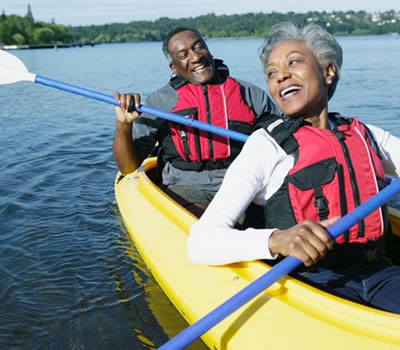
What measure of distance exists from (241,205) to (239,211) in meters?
0.02

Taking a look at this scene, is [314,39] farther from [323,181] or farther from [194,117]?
[194,117]

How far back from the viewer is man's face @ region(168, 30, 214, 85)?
3074 mm

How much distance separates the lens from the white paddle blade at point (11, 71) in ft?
12.7

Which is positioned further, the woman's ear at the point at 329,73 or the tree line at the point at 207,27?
the tree line at the point at 207,27

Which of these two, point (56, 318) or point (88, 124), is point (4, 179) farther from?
point (88, 124)

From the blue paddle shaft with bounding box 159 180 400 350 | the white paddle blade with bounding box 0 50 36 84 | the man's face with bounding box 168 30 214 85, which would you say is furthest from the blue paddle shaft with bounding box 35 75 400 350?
the white paddle blade with bounding box 0 50 36 84

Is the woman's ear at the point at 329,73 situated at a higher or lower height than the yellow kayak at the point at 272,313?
higher

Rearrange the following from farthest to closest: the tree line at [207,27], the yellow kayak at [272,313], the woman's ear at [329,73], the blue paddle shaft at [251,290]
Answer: the tree line at [207,27] → the woman's ear at [329,73] → the yellow kayak at [272,313] → the blue paddle shaft at [251,290]

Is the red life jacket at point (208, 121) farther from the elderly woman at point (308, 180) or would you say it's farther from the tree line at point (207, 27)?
the tree line at point (207, 27)

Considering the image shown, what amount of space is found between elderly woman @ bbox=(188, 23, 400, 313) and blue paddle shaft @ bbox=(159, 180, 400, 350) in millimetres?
144

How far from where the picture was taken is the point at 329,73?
188cm

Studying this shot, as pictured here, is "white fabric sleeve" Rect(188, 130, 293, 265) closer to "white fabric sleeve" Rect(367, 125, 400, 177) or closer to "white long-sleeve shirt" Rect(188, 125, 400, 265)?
"white long-sleeve shirt" Rect(188, 125, 400, 265)

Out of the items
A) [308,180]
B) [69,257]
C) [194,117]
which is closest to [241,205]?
[308,180]

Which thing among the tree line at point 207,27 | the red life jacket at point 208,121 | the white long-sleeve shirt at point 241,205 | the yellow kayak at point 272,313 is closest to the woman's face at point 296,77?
the white long-sleeve shirt at point 241,205
